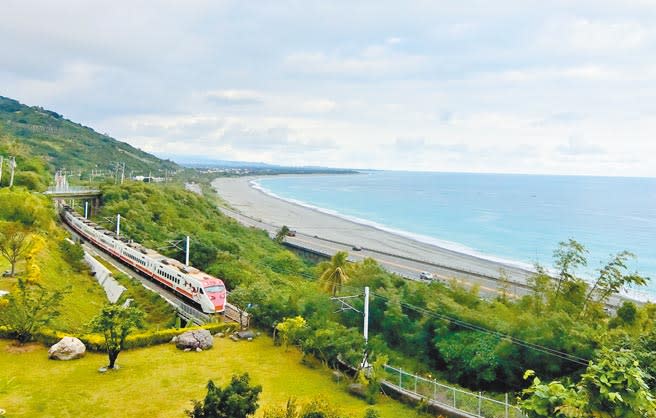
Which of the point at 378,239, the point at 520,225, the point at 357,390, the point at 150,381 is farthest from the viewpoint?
the point at 520,225

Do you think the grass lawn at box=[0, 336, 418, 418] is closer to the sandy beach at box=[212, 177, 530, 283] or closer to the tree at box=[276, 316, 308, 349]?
the tree at box=[276, 316, 308, 349]

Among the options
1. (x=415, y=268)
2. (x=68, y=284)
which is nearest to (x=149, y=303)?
(x=68, y=284)

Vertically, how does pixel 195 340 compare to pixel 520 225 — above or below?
below

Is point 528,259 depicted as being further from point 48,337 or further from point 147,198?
point 48,337

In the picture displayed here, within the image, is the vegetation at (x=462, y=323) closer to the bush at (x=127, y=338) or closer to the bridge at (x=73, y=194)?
the bush at (x=127, y=338)

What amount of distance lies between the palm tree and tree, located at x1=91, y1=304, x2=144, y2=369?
13.2 meters

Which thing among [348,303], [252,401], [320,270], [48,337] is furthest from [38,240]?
[252,401]

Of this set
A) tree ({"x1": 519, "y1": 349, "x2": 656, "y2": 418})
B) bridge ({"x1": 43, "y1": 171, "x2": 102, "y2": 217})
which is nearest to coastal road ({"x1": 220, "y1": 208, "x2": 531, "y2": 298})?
bridge ({"x1": 43, "y1": 171, "x2": 102, "y2": 217})

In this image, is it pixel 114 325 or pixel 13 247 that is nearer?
pixel 114 325

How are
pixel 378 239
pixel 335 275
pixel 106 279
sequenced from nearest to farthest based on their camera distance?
pixel 335 275 → pixel 106 279 → pixel 378 239

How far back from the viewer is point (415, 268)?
2345 inches

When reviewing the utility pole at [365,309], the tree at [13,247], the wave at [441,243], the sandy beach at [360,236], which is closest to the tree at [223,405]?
the utility pole at [365,309]

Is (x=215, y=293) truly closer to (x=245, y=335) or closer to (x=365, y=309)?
(x=245, y=335)

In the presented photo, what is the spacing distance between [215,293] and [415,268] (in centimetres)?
3726
